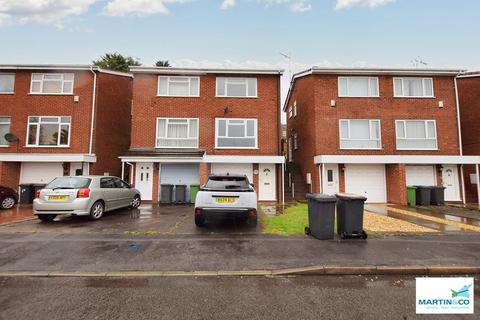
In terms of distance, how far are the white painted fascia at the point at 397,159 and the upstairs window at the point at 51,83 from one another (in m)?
15.8

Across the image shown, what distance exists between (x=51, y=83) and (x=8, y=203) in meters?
7.58

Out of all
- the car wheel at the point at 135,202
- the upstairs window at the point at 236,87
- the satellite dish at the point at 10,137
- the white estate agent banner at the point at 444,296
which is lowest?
the white estate agent banner at the point at 444,296

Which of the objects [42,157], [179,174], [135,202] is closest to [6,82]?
[42,157]

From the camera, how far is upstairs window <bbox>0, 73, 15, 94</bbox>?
14305 millimetres

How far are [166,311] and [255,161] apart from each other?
34.4ft

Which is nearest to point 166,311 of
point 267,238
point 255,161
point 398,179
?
point 267,238

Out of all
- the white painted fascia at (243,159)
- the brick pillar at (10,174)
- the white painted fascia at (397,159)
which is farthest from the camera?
the white painted fascia at (397,159)

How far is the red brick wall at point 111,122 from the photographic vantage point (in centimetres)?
1462

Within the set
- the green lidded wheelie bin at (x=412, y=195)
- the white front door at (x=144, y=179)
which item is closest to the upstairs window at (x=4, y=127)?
the white front door at (x=144, y=179)

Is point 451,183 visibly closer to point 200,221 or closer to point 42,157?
point 200,221

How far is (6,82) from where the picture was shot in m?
14.4

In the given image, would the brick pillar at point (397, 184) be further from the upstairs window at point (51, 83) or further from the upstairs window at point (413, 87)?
the upstairs window at point (51, 83)

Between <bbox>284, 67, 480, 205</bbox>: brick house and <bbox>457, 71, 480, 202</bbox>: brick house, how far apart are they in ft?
6.02

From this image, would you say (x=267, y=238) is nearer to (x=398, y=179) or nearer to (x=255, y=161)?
(x=255, y=161)
